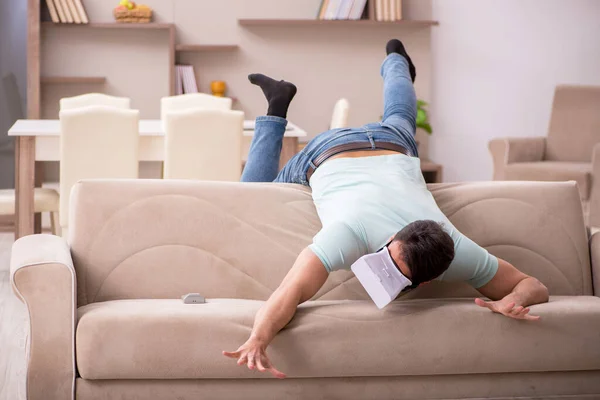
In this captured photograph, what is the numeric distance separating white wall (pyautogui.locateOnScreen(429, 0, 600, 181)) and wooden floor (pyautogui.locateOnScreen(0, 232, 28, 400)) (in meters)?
3.93

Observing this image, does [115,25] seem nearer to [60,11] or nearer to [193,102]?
[60,11]

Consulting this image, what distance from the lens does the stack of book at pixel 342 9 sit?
6.93 m

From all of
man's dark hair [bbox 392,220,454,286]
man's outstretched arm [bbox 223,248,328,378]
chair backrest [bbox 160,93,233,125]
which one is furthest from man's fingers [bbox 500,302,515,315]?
chair backrest [bbox 160,93,233,125]

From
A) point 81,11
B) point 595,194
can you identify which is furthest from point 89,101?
point 595,194

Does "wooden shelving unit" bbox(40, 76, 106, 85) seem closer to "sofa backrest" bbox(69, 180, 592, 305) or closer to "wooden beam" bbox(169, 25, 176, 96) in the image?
"wooden beam" bbox(169, 25, 176, 96)

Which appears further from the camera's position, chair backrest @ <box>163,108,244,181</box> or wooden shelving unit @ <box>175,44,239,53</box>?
wooden shelving unit @ <box>175,44,239,53</box>

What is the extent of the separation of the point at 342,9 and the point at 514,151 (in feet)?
5.85

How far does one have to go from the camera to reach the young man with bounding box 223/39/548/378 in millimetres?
2336

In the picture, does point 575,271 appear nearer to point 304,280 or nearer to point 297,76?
point 304,280

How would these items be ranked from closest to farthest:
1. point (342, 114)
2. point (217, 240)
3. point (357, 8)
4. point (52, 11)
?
point (217, 240), point (342, 114), point (52, 11), point (357, 8)

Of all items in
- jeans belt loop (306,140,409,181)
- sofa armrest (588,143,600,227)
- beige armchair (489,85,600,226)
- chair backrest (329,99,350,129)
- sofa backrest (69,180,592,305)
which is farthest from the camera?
beige armchair (489,85,600,226)

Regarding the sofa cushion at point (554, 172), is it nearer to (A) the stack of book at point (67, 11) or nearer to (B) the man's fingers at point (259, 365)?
(A) the stack of book at point (67, 11)

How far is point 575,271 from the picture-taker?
2928 mm

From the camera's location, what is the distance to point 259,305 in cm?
254
